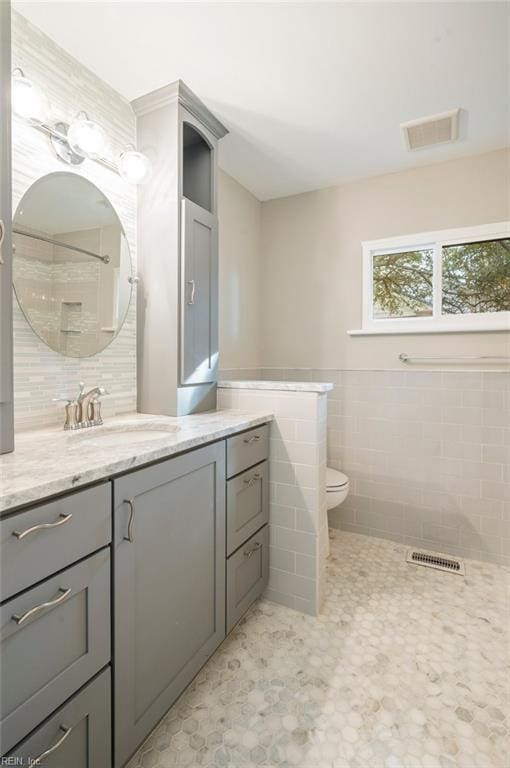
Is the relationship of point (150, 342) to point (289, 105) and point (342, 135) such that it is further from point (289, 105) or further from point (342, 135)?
→ point (342, 135)

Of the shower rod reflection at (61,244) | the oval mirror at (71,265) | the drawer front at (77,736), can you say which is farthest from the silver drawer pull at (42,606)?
the shower rod reflection at (61,244)

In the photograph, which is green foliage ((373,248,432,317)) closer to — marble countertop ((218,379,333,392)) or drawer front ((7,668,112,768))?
marble countertop ((218,379,333,392))

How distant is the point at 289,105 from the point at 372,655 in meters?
2.57

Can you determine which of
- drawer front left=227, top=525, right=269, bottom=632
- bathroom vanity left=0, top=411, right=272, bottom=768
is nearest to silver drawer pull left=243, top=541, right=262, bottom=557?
drawer front left=227, top=525, right=269, bottom=632

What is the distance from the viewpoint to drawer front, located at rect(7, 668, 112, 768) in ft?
2.50

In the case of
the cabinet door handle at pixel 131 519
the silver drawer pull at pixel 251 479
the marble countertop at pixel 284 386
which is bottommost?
the silver drawer pull at pixel 251 479

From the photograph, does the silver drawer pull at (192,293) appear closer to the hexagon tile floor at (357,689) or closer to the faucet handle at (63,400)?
the faucet handle at (63,400)

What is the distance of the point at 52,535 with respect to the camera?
0.79 meters

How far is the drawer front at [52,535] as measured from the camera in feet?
2.34

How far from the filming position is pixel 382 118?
6.30ft

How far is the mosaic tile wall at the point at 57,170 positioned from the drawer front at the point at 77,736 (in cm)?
92

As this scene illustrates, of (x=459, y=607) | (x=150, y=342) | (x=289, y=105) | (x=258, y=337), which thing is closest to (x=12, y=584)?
(x=150, y=342)

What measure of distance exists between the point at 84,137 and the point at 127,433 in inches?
48.0

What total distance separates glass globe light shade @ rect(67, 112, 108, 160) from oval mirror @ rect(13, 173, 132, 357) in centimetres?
11
